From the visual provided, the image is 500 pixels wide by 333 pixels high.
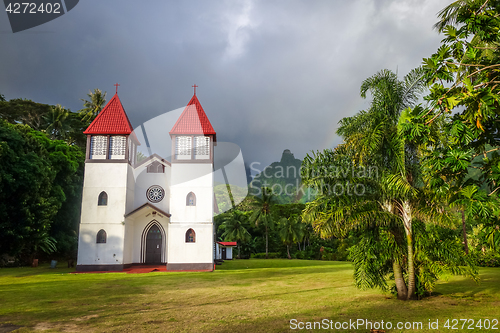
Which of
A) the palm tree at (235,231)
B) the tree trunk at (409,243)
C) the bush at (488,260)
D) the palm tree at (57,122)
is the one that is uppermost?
the palm tree at (57,122)

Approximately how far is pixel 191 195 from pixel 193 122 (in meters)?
5.05

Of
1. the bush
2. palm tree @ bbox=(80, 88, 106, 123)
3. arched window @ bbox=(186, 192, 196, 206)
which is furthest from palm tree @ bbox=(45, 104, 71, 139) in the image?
the bush

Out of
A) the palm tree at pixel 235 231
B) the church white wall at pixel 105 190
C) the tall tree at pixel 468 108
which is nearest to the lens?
the tall tree at pixel 468 108

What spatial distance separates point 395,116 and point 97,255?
1932 centimetres

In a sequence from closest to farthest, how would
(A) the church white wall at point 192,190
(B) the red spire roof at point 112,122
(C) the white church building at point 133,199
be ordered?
(C) the white church building at point 133,199, (A) the church white wall at point 192,190, (B) the red spire roof at point 112,122

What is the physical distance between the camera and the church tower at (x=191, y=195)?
2144cm

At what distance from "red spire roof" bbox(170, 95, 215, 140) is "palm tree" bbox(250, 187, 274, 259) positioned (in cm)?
2195

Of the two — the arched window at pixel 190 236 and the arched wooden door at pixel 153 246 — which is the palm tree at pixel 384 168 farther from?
the arched wooden door at pixel 153 246

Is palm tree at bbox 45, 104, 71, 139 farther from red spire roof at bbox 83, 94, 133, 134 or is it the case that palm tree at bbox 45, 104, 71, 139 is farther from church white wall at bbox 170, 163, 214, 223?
church white wall at bbox 170, 163, 214, 223

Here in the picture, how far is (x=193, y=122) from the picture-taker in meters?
23.1

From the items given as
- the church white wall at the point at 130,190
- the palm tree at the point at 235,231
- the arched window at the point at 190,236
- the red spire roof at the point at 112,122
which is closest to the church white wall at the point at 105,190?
the church white wall at the point at 130,190

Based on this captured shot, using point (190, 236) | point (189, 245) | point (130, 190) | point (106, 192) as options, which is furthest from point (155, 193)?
point (189, 245)

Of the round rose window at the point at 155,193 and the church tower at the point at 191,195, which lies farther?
the round rose window at the point at 155,193

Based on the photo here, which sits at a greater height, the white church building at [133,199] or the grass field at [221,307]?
the white church building at [133,199]
